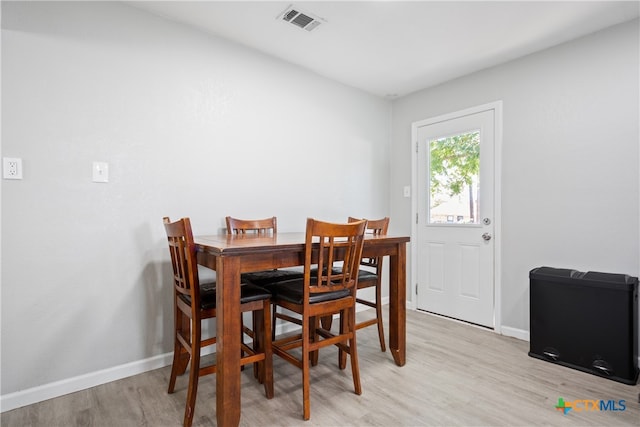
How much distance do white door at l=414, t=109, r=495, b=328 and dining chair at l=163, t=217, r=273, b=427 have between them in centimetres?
216

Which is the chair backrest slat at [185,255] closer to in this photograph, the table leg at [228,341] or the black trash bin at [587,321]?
the table leg at [228,341]

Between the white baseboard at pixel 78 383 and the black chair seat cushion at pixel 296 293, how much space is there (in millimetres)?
1017

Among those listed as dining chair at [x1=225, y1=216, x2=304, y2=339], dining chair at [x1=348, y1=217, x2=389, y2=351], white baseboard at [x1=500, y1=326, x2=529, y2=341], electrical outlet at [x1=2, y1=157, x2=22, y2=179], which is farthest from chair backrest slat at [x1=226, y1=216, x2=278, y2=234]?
white baseboard at [x1=500, y1=326, x2=529, y2=341]

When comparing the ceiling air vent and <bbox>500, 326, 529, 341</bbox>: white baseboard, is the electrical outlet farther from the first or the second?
<bbox>500, 326, 529, 341</bbox>: white baseboard

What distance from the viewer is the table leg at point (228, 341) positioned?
1528 mm

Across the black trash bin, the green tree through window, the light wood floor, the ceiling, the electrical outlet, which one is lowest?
the light wood floor

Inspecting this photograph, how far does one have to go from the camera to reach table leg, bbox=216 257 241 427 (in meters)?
1.53

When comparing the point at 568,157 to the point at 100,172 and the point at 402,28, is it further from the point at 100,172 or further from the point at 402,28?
the point at 100,172

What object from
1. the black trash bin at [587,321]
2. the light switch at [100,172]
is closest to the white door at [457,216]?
the black trash bin at [587,321]

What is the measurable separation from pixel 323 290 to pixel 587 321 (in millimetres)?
1866

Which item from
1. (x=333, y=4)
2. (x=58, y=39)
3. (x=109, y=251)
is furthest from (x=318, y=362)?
(x=58, y=39)

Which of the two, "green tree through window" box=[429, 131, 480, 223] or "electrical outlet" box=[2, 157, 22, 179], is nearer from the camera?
"electrical outlet" box=[2, 157, 22, 179]

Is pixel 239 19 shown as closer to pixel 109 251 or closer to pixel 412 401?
pixel 109 251

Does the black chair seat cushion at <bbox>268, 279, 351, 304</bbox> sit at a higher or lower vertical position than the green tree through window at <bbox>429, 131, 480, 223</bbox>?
lower
